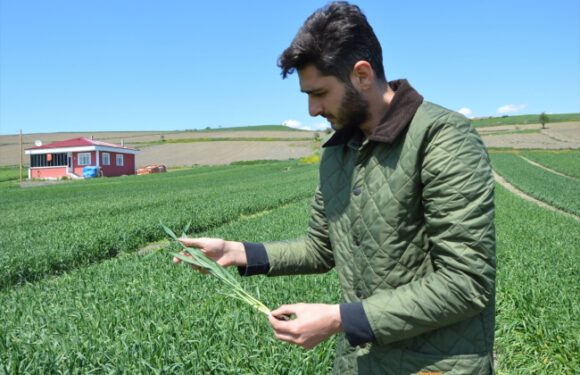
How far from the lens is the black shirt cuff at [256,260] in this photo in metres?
2.55

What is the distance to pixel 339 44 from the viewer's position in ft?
6.05

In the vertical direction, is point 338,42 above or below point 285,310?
above

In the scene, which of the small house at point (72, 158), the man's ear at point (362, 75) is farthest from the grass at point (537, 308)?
the small house at point (72, 158)

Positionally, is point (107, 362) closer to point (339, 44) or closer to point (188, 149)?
point (339, 44)

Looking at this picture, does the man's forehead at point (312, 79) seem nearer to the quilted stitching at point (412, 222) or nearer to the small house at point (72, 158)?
the quilted stitching at point (412, 222)

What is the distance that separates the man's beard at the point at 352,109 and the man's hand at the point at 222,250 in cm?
96

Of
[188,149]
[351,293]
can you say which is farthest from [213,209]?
[188,149]

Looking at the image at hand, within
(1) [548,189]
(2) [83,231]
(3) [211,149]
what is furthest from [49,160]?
(1) [548,189]

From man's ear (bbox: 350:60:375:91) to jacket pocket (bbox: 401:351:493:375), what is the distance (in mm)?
1005

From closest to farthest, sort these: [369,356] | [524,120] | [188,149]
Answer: [369,356] → [188,149] → [524,120]

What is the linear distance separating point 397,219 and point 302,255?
2.65 feet

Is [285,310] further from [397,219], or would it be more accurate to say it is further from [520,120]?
[520,120]

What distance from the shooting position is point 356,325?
1.78 metres

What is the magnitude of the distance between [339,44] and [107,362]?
3036 mm
